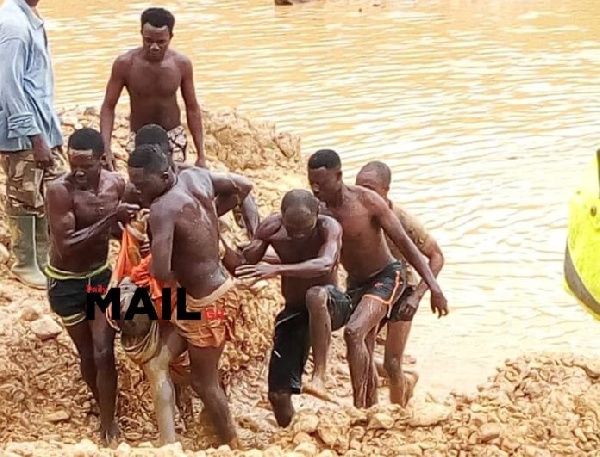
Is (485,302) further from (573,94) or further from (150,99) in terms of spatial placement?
(573,94)

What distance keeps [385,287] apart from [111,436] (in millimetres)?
1598

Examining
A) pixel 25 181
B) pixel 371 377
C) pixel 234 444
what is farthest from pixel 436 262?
pixel 25 181

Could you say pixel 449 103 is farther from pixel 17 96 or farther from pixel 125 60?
pixel 17 96

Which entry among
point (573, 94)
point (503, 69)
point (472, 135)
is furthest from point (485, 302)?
point (503, 69)

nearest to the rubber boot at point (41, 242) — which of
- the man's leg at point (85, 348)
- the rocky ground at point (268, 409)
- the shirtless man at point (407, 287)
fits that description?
the rocky ground at point (268, 409)

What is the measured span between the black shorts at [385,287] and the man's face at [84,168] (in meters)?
1.43

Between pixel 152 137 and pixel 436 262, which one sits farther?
pixel 436 262

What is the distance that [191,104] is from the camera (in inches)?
261

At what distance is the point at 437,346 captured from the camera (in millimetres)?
6875

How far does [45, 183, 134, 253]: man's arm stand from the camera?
495cm

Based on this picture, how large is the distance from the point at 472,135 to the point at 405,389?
645 cm

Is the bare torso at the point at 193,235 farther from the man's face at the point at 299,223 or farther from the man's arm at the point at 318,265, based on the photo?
the man's face at the point at 299,223

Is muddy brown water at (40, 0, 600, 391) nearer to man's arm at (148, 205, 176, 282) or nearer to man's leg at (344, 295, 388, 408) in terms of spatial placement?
man's leg at (344, 295, 388, 408)

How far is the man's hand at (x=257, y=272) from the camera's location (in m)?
4.61
